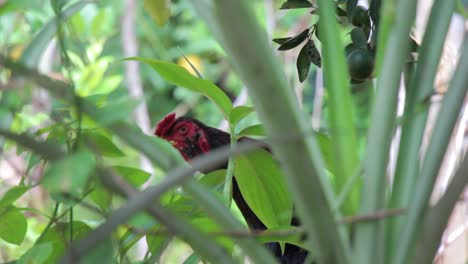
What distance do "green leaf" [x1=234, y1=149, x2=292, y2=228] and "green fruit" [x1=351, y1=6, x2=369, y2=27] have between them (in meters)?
0.15

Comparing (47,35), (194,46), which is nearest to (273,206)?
(47,35)

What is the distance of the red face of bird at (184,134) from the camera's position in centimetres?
145

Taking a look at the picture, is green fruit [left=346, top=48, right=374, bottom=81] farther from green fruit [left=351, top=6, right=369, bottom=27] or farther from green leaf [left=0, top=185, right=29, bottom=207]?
green leaf [left=0, top=185, right=29, bottom=207]

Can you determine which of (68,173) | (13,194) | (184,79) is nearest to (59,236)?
(13,194)

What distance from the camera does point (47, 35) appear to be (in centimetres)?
47

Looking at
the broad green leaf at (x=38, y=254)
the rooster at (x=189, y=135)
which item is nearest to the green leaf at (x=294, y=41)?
the broad green leaf at (x=38, y=254)

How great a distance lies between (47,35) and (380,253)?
9.2 inches

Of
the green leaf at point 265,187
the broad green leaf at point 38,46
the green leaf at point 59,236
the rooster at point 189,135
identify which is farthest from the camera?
the rooster at point 189,135

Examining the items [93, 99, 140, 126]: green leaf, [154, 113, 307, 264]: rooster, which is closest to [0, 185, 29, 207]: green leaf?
[93, 99, 140, 126]: green leaf

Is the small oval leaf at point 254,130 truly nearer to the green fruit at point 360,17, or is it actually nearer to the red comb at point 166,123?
the green fruit at point 360,17

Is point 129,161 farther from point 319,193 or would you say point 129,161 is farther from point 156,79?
point 319,193

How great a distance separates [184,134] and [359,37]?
79 centimetres

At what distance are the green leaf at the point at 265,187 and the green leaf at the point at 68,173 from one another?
0.37 metres

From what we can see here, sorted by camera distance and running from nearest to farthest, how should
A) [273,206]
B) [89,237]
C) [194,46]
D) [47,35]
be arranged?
[89,237], [47,35], [273,206], [194,46]
